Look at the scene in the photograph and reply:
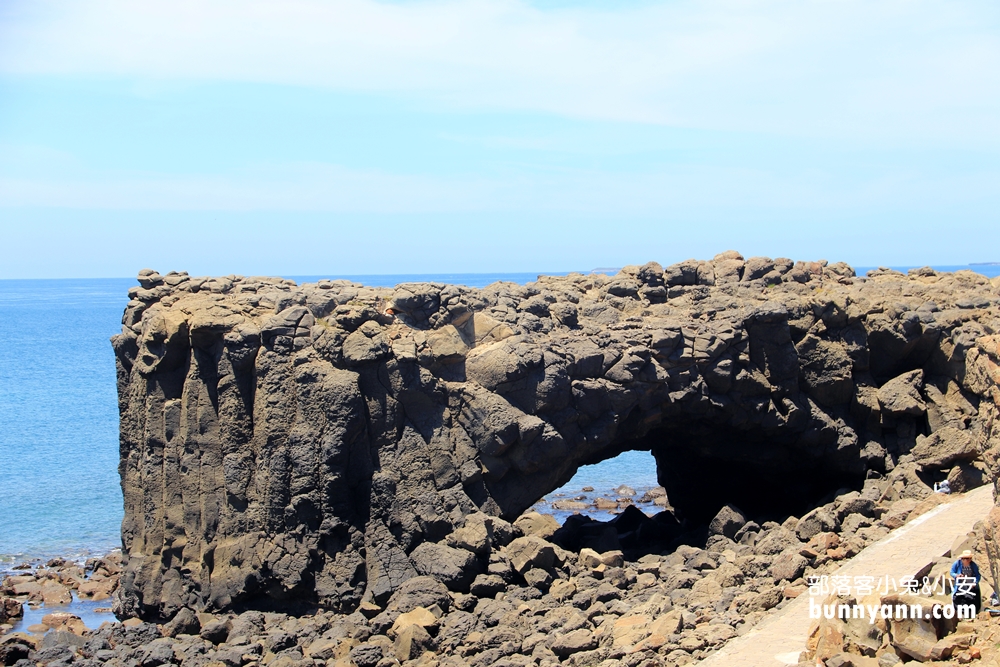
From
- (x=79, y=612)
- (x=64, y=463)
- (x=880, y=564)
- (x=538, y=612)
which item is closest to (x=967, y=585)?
(x=880, y=564)

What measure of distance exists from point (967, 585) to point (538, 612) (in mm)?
10081

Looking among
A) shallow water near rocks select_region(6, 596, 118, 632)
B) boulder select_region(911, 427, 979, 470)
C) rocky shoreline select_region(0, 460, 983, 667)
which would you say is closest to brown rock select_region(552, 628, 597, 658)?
rocky shoreline select_region(0, 460, 983, 667)

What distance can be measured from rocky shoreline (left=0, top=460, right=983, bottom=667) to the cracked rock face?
598mm

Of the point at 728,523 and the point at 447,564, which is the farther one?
the point at 728,523

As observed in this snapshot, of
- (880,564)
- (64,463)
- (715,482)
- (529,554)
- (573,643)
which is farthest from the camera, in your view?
(64,463)

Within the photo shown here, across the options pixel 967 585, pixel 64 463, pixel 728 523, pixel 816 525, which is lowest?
pixel 64 463

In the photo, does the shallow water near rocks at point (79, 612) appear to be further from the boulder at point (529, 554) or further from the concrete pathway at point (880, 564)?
the concrete pathway at point (880, 564)

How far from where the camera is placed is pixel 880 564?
20.0 m

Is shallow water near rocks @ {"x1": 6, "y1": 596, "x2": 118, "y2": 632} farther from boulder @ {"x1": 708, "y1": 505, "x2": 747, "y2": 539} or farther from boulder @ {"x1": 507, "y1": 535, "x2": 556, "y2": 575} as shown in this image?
boulder @ {"x1": 708, "y1": 505, "x2": 747, "y2": 539}

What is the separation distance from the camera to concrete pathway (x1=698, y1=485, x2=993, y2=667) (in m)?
16.7

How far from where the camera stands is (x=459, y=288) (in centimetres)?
2598

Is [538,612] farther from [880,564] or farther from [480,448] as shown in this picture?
[880,564]

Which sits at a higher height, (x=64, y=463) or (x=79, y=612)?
(x=79, y=612)

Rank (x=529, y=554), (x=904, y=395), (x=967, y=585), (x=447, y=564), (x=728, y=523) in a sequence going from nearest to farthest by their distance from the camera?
(x=967, y=585) < (x=447, y=564) < (x=529, y=554) < (x=728, y=523) < (x=904, y=395)
